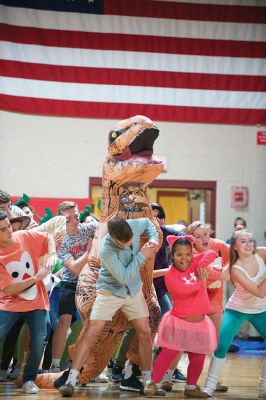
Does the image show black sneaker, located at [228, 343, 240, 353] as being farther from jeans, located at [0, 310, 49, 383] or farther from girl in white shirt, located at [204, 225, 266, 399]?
jeans, located at [0, 310, 49, 383]

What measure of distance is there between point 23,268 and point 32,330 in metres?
0.40

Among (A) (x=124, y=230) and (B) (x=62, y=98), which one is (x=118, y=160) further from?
(B) (x=62, y=98)

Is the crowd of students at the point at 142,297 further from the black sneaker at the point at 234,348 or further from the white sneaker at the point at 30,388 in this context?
the black sneaker at the point at 234,348

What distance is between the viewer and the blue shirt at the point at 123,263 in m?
4.63

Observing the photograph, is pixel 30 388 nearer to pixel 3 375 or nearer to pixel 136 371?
pixel 136 371

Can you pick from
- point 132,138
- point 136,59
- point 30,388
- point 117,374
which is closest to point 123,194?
point 132,138

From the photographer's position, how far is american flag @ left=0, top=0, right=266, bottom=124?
961 centimetres

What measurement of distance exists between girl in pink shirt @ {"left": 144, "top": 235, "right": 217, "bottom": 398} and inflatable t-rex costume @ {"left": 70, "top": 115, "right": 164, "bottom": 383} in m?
0.14

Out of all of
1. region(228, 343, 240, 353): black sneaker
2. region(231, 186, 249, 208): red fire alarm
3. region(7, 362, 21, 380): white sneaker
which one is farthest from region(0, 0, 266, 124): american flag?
region(7, 362, 21, 380): white sneaker

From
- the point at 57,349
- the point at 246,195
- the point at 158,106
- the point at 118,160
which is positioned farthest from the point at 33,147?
the point at 118,160

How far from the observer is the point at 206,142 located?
10.0 m

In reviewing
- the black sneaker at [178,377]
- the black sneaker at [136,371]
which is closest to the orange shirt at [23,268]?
the black sneaker at [136,371]

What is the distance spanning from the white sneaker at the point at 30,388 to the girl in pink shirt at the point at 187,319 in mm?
760

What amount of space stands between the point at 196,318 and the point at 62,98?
5.29 meters
